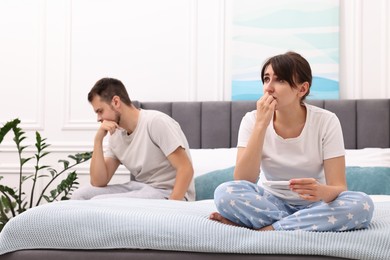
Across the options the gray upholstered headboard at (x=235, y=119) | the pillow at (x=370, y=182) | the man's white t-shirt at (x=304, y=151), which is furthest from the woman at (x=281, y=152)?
the gray upholstered headboard at (x=235, y=119)

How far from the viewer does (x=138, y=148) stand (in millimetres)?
Result: 3490

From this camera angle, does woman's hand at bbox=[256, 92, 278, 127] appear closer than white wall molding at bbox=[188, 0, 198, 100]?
Yes

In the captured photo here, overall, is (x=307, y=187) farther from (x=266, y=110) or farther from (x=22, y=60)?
(x=22, y=60)

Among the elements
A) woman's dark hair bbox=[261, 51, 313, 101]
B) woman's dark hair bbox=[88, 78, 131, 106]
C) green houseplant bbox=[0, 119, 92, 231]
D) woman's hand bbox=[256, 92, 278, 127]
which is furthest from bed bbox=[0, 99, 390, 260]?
green houseplant bbox=[0, 119, 92, 231]

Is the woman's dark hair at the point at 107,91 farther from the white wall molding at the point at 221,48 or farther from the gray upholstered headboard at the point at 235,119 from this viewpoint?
the white wall molding at the point at 221,48

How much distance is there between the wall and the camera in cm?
460

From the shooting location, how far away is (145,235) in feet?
7.24

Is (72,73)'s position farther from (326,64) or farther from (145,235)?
(145,235)

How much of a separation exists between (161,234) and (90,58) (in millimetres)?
2796

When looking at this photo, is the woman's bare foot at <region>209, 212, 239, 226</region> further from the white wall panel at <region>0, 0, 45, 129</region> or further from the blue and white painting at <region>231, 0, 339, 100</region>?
the white wall panel at <region>0, 0, 45, 129</region>

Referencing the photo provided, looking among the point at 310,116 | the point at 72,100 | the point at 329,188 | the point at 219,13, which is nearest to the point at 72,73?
the point at 72,100

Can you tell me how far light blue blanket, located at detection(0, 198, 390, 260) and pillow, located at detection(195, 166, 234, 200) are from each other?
1320 mm

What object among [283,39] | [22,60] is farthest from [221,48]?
[22,60]

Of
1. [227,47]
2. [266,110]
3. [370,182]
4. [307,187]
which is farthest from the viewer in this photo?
[227,47]
